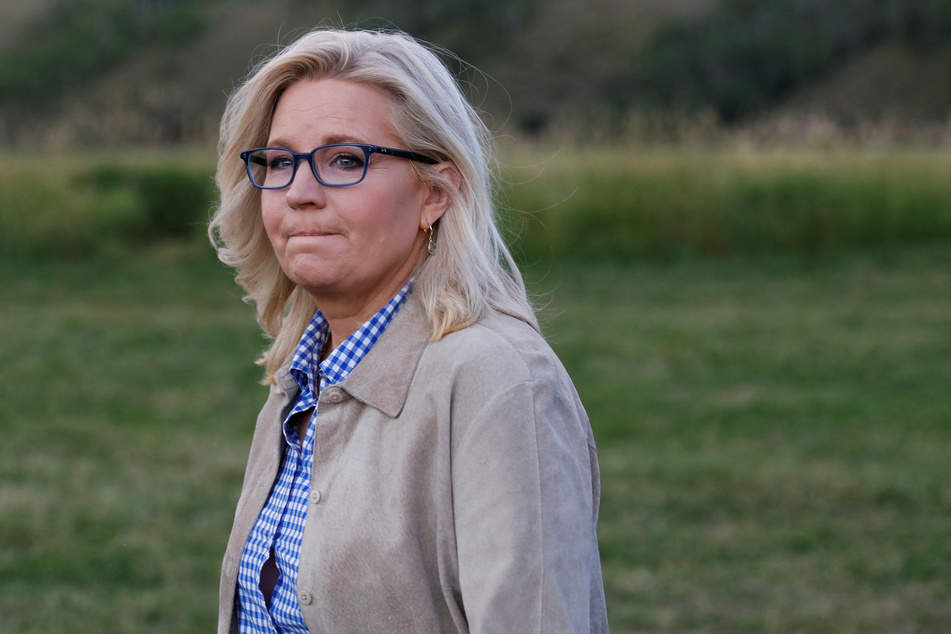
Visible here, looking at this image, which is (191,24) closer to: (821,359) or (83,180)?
(83,180)

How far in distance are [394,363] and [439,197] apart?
0.29 meters

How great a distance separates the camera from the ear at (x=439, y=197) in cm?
170

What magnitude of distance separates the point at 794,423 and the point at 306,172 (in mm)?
5286

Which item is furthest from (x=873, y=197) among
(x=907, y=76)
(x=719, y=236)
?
(x=907, y=76)

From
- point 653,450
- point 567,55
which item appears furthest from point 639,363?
point 567,55

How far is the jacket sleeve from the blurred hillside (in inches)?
870

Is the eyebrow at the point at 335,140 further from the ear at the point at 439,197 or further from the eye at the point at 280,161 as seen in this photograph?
the ear at the point at 439,197

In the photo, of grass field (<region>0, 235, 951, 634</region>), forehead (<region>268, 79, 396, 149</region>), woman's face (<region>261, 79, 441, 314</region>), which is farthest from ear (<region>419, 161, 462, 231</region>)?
grass field (<region>0, 235, 951, 634</region>)

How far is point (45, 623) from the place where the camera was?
4.09 meters

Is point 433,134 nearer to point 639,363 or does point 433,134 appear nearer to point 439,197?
point 439,197

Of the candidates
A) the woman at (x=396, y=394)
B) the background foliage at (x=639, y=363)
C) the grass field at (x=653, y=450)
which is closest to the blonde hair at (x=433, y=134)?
the woman at (x=396, y=394)

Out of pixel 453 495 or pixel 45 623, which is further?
pixel 45 623

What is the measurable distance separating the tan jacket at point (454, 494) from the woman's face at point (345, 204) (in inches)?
6.1

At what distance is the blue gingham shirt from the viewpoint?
1632mm
